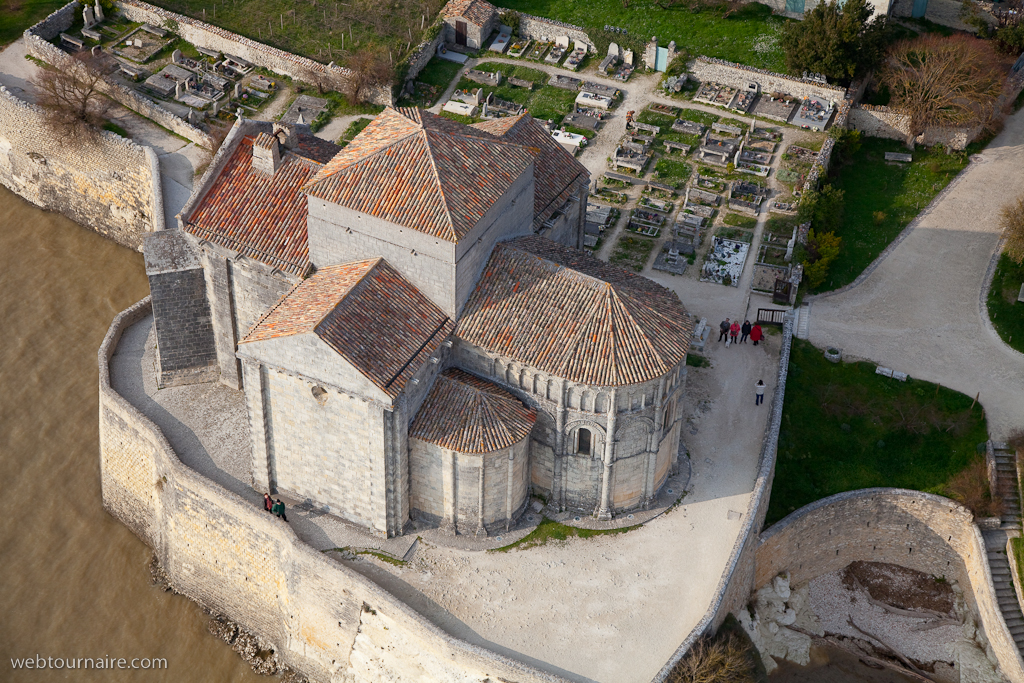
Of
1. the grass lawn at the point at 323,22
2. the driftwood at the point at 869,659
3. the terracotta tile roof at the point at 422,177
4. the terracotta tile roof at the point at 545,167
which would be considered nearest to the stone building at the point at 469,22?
the grass lawn at the point at 323,22

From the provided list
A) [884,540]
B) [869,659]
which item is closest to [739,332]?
[884,540]

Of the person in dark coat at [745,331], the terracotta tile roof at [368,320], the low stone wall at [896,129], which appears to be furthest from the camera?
the low stone wall at [896,129]

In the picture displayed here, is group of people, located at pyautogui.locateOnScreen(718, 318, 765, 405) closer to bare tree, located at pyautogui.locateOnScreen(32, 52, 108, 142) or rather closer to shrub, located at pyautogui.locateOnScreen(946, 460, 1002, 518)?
shrub, located at pyautogui.locateOnScreen(946, 460, 1002, 518)

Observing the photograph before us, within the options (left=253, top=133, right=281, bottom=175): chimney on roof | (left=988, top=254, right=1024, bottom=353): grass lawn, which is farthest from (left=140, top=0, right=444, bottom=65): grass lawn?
(left=988, top=254, right=1024, bottom=353): grass lawn

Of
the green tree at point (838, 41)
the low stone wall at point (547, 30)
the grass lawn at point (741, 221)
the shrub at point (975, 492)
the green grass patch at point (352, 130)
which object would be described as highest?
the green tree at point (838, 41)

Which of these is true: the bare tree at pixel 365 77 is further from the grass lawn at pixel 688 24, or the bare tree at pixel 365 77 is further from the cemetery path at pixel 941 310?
the cemetery path at pixel 941 310

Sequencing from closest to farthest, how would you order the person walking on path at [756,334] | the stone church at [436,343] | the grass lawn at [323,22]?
the stone church at [436,343] < the person walking on path at [756,334] < the grass lawn at [323,22]
